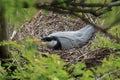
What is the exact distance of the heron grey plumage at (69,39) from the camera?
428 centimetres

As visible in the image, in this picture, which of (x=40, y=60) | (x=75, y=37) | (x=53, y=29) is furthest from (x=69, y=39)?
(x=40, y=60)

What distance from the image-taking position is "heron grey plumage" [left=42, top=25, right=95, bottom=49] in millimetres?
4276

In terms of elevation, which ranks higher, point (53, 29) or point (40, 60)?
point (40, 60)

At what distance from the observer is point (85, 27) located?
4500mm

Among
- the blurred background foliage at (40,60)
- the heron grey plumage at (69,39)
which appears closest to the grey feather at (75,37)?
the heron grey plumage at (69,39)

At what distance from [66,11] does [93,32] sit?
3.19 m

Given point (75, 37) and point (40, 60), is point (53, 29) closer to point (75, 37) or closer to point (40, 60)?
point (75, 37)

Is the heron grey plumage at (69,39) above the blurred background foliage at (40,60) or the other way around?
the other way around

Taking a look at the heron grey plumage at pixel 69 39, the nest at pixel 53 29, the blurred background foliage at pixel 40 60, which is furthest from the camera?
the heron grey plumage at pixel 69 39

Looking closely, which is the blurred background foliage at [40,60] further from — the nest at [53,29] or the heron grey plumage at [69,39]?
the heron grey plumage at [69,39]

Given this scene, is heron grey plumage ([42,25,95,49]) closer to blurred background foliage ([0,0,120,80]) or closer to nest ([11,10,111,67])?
nest ([11,10,111,67])

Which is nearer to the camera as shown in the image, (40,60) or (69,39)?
(40,60)

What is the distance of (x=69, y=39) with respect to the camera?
14.2 ft

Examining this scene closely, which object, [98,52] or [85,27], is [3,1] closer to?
[98,52]
